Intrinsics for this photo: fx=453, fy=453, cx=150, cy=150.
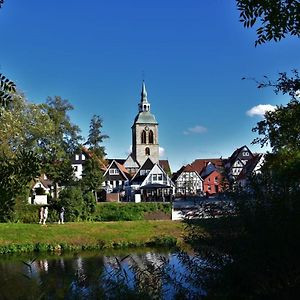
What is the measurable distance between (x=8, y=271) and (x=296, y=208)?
18727mm

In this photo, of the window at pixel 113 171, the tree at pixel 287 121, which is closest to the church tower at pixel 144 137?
the window at pixel 113 171

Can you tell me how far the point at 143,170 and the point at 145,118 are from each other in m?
27.9

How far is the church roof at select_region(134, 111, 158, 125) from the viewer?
106 m

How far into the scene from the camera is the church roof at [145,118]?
106119 mm

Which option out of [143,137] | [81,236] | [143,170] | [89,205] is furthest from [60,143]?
[143,137]

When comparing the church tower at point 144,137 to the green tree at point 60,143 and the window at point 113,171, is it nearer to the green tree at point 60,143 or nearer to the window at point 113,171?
the window at point 113,171

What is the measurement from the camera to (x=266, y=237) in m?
5.59

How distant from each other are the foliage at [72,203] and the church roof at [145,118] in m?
65.7

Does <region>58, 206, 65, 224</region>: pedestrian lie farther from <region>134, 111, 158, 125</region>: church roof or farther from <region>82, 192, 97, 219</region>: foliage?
<region>134, 111, 158, 125</region>: church roof

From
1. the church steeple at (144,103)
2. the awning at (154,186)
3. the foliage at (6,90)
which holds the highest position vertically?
the church steeple at (144,103)

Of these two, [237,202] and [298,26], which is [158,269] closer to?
[237,202]

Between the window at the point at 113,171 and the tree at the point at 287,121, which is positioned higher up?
the window at the point at 113,171

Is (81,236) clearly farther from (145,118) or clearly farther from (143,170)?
(145,118)

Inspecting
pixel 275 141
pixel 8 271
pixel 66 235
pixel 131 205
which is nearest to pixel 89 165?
pixel 131 205
